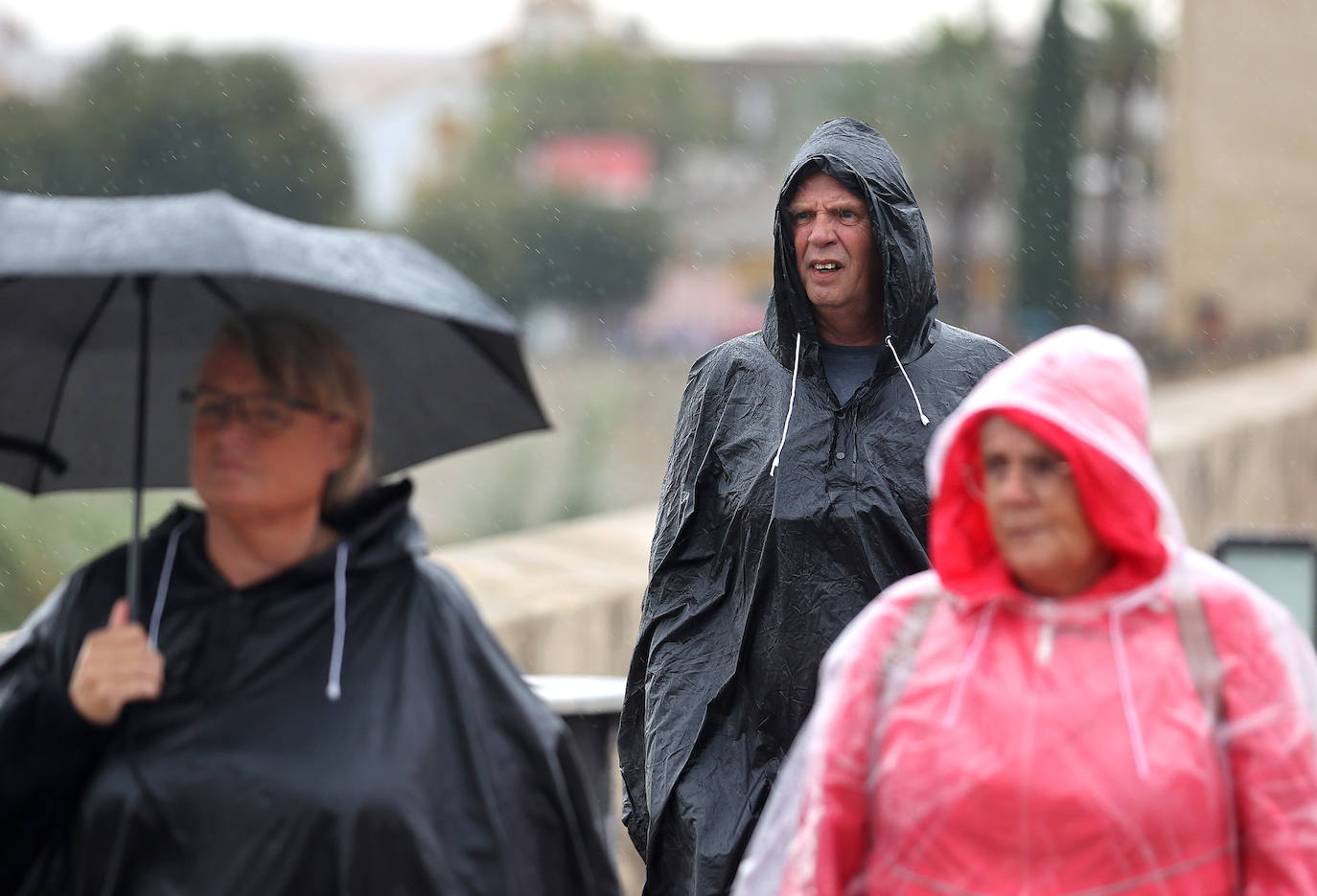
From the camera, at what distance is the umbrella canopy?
327 cm

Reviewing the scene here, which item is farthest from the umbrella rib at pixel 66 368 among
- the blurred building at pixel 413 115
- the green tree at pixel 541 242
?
the blurred building at pixel 413 115

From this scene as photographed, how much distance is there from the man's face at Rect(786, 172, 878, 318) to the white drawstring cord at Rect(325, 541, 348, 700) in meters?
1.95

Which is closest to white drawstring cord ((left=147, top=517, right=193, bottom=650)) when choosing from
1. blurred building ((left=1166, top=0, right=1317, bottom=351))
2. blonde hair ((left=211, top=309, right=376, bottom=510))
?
blonde hair ((left=211, top=309, right=376, bottom=510))

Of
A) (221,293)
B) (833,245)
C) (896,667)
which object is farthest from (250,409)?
(833,245)

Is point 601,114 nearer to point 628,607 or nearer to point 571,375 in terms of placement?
point 571,375

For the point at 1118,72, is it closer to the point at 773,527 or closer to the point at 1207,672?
the point at 773,527

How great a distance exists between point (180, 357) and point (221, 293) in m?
0.16

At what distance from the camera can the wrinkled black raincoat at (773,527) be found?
15.5 ft

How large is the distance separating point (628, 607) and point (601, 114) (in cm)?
8090

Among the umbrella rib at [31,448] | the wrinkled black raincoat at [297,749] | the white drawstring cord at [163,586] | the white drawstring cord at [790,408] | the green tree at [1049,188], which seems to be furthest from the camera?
the green tree at [1049,188]

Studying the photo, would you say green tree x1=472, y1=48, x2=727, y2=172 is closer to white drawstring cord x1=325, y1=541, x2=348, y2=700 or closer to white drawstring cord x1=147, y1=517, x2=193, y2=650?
white drawstring cord x1=147, y1=517, x2=193, y2=650

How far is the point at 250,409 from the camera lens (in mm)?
3248

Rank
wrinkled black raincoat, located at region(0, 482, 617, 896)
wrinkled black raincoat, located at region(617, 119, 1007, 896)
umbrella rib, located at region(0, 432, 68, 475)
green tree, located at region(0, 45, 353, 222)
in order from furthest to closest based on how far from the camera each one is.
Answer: green tree, located at region(0, 45, 353, 222) < wrinkled black raincoat, located at region(617, 119, 1007, 896) < umbrella rib, located at region(0, 432, 68, 475) < wrinkled black raincoat, located at region(0, 482, 617, 896)

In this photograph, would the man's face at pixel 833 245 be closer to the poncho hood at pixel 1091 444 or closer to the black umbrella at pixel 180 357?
the black umbrella at pixel 180 357
